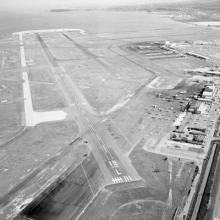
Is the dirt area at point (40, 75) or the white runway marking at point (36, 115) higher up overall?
the dirt area at point (40, 75)

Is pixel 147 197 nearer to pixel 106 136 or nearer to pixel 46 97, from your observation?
pixel 106 136

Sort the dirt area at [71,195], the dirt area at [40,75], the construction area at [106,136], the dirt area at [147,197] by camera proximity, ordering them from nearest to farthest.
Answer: the dirt area at [147,197] < the dirt area at [71,195] < the construction area at [106,136] < the dirt area at [40,75]

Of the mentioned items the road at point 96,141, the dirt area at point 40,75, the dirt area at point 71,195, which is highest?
the dirt area at point 40,75

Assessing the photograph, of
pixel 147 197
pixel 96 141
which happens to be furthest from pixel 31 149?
pixel 147 197

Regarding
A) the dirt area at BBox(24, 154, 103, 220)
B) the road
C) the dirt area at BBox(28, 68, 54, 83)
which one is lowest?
the dirt area at BBox(24, 154, 103, 220)

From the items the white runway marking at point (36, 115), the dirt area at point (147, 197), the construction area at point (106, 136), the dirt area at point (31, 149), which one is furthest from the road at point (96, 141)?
A: the white runway marking at point (36, 115)

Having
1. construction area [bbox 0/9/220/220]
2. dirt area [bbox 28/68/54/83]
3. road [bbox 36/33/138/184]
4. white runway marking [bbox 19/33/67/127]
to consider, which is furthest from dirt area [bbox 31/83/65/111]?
dirt area [bbox 28/68/54/83]

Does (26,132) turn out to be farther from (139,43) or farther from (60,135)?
(139,43)

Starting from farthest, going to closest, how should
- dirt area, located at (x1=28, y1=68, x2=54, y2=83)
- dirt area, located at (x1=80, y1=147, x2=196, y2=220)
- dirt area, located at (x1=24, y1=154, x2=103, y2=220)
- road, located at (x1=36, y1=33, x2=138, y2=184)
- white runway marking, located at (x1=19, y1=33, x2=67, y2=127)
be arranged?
dirt area, located at (x1=28, y1=68, x2=54, y2=83)
white runway marking, located at (x1=19, y1=33, x2=67, y2=127)
road, located at (x1=36, y1=33, x2=138, y2=184)
dirt area, located at (x1=24, y1=154, x2=103, y2=220)
dirt area, located at (x1=80, y1=147, x2=196, y2=220)

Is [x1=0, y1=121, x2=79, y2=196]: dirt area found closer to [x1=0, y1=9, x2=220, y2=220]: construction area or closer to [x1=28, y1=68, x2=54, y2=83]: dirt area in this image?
[x1=0, y1=9, x2=220, y2=220]: construction area

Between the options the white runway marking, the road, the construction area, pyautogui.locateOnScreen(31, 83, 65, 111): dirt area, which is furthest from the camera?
pyautogui.locateOnScreen(31, 83, 65, 111): dirt area

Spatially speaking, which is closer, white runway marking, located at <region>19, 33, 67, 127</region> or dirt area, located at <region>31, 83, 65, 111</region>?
white runway marking, located at <region>19, 33, 67, 127</region>

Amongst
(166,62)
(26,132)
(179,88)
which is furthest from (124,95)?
(166,62)

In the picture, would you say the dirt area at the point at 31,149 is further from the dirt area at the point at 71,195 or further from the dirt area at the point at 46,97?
the dirt area at the point at 46,97
